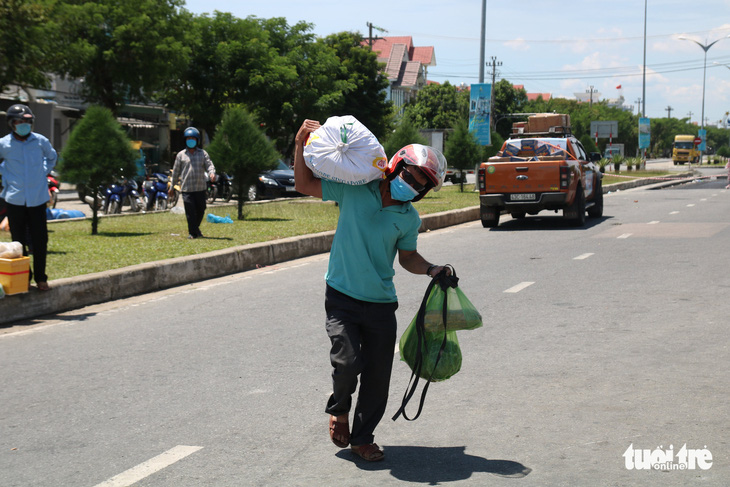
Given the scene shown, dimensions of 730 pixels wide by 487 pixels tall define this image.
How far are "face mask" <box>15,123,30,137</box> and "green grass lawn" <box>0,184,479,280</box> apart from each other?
155 cm

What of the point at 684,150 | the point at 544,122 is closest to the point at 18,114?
the point at 544,122

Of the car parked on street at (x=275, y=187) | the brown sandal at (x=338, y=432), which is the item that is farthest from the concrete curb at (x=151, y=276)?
the car parked on street at (x=275, y=187)

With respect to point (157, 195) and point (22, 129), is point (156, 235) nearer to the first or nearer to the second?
point (22, 129)

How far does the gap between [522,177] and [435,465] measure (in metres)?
13.9

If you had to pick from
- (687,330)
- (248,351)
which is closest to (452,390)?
(248,351)

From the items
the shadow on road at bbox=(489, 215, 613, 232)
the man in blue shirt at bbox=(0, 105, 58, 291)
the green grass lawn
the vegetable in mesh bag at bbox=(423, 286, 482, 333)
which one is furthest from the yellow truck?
the vegetable in mesh bag at bbox=(423, 286, 482, 333)

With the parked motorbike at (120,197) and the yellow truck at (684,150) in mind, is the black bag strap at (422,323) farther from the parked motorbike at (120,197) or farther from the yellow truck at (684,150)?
the yellow truck at (684,150)

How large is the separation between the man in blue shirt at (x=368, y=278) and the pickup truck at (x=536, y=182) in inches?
529

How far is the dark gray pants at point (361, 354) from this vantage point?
4266 millimetres

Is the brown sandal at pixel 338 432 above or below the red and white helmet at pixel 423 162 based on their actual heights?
below

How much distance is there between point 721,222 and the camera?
18250 mm

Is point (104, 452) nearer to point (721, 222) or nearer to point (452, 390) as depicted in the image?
point (452, 390)

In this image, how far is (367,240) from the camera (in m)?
4.34

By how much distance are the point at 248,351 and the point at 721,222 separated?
14.2 m
